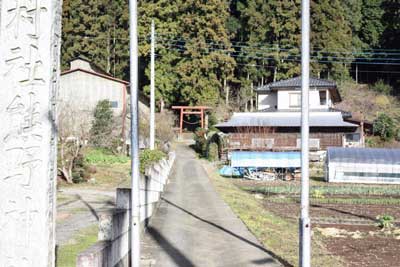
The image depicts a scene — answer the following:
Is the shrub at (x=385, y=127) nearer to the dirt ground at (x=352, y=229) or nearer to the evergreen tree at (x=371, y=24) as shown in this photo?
the evergreen tree at (x=371, y=24)

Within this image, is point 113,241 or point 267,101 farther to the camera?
point 267,101

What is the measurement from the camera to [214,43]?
45906mm

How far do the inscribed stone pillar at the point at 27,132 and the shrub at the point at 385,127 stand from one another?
39166 millimetres

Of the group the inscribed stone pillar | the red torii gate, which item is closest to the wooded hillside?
the red torii gate

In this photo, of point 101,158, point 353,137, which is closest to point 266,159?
point 101,158

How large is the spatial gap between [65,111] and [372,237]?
16.7 metres

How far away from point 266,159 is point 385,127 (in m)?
15.2

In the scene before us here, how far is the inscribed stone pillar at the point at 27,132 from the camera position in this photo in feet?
14.3

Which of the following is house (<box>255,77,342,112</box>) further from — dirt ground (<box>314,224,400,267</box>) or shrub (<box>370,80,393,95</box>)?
dirt ground (<box>314,224,400,267</box>)

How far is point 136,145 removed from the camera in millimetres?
7652

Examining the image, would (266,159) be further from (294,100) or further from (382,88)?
(382,88)

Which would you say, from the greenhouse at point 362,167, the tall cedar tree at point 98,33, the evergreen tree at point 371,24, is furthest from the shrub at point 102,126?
the evergreen tree at point 371,24

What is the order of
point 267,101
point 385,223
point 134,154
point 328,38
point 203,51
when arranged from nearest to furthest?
point 134,154
point 385,223
point 267,101
point 203,51
point 328,38

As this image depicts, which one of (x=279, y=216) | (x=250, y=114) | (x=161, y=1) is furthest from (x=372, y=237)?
(x=161, y=1)
